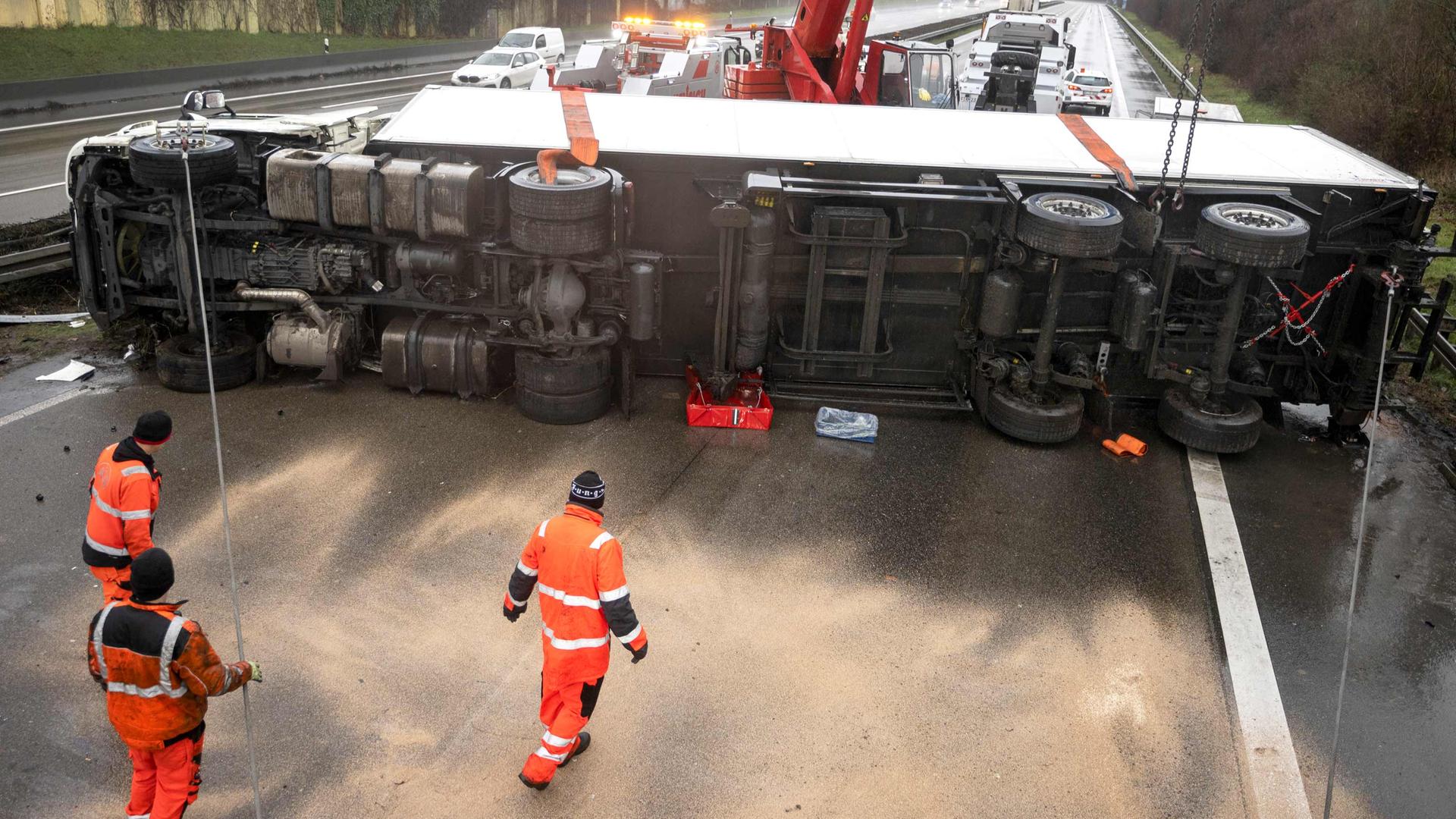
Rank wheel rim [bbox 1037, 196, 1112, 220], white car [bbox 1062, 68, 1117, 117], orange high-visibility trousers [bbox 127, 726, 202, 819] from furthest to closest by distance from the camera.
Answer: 1. white car [bbox 1062, 68, 1117, 117]
2. wheel rim [bbox 1037, 196, 1112, 220]
3. orange high-visibility trousers [bbox 127, 726, 202, 819]

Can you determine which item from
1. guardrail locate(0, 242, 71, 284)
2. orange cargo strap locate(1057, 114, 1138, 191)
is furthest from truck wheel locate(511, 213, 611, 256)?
guardrail locate(0, 242, 71, 284)

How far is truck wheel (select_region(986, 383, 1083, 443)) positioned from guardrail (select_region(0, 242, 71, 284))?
928cm

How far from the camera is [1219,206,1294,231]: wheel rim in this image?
8.52 m

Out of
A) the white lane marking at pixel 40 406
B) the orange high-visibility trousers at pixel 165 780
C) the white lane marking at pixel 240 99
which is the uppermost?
the white lane marking at pixel 240 99

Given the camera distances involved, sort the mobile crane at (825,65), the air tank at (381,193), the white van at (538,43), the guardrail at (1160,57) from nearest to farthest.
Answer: the air tank at (381,193) → the mobile crane at (825,65) → the white van at (538,43) → the guardrail at (1160,57)

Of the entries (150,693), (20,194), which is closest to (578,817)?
(150,693)

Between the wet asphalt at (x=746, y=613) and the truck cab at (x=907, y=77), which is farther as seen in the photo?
the truck cab at (x=907, y=77)

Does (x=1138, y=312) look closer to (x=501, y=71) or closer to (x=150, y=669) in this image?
(x=150, y=669)

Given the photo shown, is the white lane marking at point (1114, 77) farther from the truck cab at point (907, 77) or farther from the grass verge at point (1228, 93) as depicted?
the truck cab at point (907, 77)

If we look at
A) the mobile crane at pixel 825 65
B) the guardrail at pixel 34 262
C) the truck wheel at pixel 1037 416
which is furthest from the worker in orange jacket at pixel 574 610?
the mobile crane at pixel 825 65

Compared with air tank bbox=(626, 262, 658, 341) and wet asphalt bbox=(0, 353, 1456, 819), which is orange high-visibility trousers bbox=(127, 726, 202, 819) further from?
air tank bbox=(626, 262, 658, 341)

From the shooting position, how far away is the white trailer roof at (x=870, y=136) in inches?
368

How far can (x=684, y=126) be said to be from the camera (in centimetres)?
966

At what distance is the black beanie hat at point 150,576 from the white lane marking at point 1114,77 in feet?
53.6
